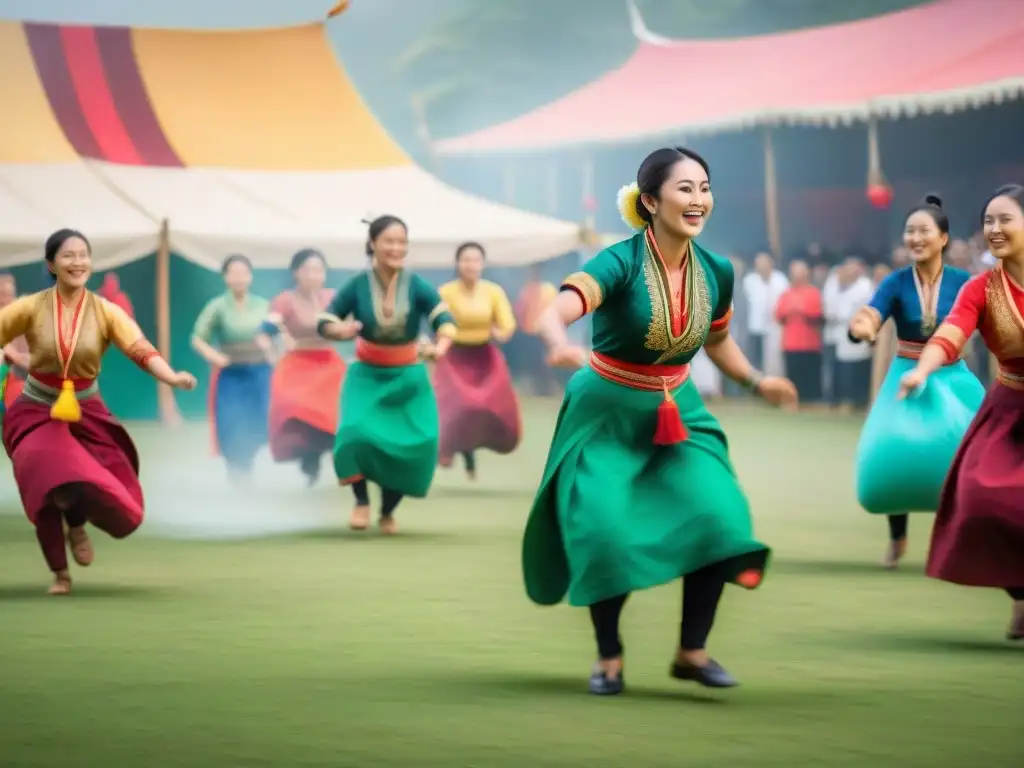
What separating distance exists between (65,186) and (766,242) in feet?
27.8

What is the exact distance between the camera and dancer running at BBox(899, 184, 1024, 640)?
687 centimetres

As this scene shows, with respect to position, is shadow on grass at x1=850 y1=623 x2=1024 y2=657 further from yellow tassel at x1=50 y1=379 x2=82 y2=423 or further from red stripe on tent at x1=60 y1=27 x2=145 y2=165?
red stripe on tent at x1=60 y1=27 x2=145 y2=165

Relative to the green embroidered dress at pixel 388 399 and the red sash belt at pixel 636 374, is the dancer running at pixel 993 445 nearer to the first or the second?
the red sash belt at pixel 636 374

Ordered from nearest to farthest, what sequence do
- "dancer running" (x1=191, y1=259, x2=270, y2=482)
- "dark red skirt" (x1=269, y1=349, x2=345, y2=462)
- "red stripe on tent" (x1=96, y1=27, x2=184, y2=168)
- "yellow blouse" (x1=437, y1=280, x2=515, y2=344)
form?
"dark red skirt" (x1=269, y1=349, x2=345, y2=462) < "yellow blouse" (x1=437, y1=280, x2=515, y2=344) < "dancer running" (x1=191, y1=259, x2=270, y2=482) < "red stripe on tent" (x1=96, y1=27, x2=184, y2=168)

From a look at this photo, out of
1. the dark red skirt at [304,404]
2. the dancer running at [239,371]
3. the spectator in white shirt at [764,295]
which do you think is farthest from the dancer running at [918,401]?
the spectator in white shirt at [764,295]

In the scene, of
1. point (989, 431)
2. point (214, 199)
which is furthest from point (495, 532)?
point (214, 199)

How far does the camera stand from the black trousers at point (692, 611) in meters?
5.98

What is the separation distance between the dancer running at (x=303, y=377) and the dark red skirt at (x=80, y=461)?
426 cm

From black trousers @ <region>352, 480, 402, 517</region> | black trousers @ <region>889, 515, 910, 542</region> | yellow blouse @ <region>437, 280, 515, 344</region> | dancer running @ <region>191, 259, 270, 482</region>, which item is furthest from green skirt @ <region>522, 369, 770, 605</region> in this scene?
dancer running @ <region>191, 259, 270, 482</region>

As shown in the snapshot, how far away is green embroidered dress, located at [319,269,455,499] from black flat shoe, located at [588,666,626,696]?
4.44 m

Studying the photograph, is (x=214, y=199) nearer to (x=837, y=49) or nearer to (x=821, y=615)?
(x=837, y=49)

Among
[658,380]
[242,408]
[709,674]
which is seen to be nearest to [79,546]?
[658,380]

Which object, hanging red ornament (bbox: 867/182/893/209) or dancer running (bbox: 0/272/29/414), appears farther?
hanging red ornament (bbox: 867/182/893/209)

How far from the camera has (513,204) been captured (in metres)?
28.7
